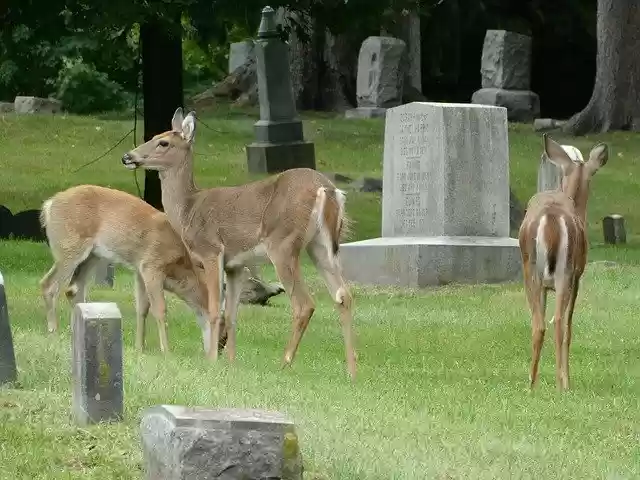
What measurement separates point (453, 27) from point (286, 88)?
15.4 metres

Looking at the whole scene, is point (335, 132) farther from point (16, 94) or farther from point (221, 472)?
point (221, 472)

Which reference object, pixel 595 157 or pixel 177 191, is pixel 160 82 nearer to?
pixel 177 191

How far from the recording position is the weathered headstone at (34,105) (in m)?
40.6

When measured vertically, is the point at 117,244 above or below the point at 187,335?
above

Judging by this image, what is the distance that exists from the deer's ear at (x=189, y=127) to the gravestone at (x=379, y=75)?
83.1ft

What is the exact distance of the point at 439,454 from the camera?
324 inches

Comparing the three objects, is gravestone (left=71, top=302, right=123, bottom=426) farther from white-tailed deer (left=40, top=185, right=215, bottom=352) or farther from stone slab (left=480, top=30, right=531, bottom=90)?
stone slab (left=480, top=30, right=531, bottom=90)

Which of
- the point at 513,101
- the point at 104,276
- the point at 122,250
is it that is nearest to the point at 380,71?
the point at 513,101

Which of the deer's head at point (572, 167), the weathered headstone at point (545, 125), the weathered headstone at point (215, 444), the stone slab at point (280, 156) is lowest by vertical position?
the weathered headstone at point (545, 125)

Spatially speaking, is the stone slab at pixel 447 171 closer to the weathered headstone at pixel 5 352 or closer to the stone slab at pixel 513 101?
the weathered headstone at pixel 5 352

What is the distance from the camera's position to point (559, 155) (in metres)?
13.0

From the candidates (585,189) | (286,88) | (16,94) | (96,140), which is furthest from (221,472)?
(16,94)

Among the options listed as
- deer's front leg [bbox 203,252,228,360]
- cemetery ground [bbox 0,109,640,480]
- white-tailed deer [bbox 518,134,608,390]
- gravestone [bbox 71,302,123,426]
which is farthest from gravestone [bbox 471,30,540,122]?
gravestone [bbox 71,302,123,426]

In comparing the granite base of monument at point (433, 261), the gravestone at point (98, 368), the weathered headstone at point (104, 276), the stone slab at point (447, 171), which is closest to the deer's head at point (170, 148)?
the weathered headstone at point (104, 276)
